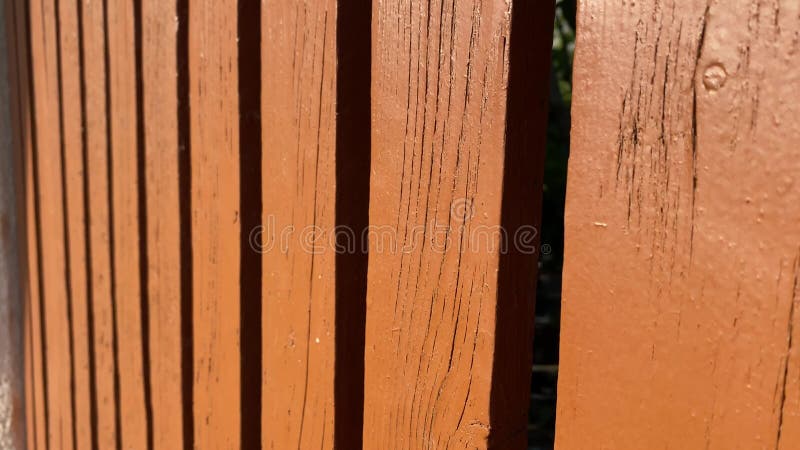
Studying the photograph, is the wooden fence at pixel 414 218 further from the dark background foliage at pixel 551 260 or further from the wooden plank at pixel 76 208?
the dark background foliage at pixel 551 260

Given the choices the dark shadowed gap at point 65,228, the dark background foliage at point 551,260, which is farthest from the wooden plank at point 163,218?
the dark background foliage at point 551,260

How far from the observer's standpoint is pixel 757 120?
66 centimetres

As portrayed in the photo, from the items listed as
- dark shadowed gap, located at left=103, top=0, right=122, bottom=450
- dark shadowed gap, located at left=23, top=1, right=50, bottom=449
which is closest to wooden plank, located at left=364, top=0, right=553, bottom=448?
dark shadowed gap, located at left=103, top=0, right=122, bottom=450

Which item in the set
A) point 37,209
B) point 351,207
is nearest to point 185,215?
point 351,207

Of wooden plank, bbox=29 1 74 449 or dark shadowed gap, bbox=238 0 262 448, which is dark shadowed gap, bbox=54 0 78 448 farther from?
dark shadowed gap, bbox=238 0 262 448

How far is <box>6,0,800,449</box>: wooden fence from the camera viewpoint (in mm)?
688

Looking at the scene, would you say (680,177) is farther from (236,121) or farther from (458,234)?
(236,121)

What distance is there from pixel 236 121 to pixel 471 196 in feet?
1.73

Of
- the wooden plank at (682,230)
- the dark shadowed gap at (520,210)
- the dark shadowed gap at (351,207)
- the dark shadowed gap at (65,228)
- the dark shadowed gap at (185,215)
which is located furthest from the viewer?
the dark shadowed gap at (65,228)

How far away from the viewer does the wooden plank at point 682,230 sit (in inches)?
25.9

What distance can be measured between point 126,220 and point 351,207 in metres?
0.74

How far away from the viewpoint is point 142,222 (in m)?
1.53

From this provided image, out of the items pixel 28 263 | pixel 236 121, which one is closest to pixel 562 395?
pixel 236 121

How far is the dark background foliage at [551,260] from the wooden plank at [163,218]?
250 centimetres
